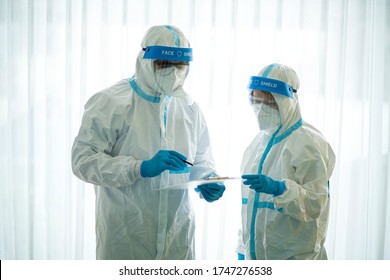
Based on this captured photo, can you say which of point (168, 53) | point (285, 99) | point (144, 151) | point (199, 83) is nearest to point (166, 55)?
point (168, 53)

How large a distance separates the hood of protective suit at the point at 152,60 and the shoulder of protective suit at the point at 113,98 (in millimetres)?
67

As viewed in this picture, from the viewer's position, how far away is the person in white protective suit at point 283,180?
1.59 metres

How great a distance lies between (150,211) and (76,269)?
399mm

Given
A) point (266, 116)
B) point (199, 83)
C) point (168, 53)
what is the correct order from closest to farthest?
1. point (168, 53)
2. point (266, 116)
3. point (199, 83)

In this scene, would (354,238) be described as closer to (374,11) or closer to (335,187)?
(335,187)

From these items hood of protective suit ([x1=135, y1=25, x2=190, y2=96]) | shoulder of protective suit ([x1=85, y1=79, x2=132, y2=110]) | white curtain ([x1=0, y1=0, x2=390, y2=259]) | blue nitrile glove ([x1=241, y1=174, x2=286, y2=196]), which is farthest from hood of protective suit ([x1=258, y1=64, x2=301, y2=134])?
white curtain ([x1=0, y1=0, x2=390, y2=259])

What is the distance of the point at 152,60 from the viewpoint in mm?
1714

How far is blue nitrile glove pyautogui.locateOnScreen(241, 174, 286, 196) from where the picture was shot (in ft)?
5.16

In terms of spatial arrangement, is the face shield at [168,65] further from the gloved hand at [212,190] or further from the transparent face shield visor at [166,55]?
the gloved hand at [212,190]

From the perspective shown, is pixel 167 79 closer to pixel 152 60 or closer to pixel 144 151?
pixel 152 60

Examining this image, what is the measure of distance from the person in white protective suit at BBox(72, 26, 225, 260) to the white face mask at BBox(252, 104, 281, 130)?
31cm

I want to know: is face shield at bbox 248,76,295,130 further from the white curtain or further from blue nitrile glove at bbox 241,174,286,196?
the white curtain

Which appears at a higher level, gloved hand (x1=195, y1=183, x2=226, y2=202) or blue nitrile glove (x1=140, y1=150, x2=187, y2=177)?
blue nitrile glove (x1=140, y1=150, x2=187, y2=177)

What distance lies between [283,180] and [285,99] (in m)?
0.35
